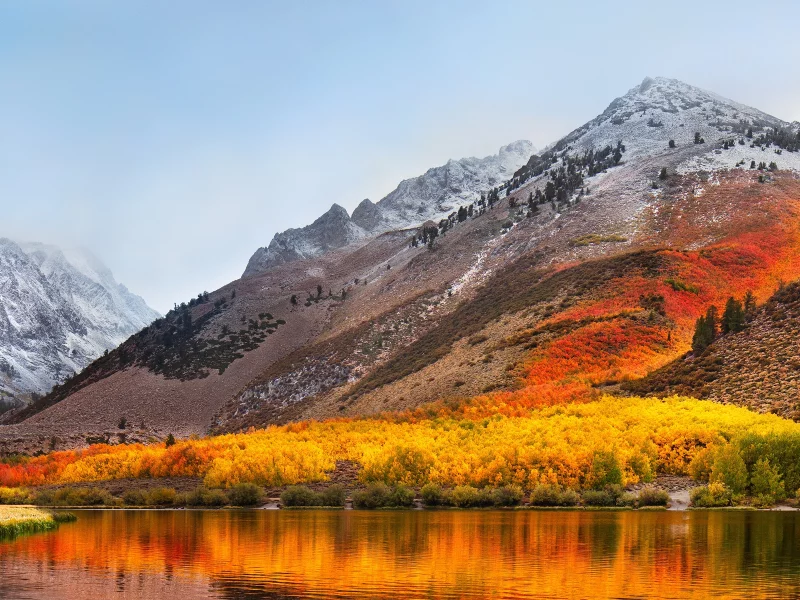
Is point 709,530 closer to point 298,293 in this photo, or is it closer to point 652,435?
point 652,435

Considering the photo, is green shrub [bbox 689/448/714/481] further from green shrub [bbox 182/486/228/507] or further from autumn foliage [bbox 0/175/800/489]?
green shrub [bbox 182/486/228/507]

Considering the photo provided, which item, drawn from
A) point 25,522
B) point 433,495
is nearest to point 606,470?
point 433,495

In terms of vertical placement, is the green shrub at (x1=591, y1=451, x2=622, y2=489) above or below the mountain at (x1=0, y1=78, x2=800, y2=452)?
below

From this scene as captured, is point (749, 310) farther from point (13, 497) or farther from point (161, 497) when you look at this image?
point (13, 497)

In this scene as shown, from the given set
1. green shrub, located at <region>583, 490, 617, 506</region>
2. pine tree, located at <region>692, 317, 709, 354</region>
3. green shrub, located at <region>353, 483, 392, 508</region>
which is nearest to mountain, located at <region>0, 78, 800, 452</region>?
pine tree, located at <region>692, 317, 709, 354</region>

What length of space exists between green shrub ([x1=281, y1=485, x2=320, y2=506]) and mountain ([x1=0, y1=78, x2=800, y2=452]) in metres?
18.0

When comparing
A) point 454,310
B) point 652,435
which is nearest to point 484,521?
point 652,435

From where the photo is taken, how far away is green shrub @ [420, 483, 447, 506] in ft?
141

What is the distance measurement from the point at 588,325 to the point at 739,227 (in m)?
32.7

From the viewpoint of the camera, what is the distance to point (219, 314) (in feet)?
496

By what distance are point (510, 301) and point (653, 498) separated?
58.2 metres

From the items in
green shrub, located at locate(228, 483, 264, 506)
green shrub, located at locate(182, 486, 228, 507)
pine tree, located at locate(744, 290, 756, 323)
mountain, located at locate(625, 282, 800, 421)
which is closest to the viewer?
green shrub, located at locate(228, 483, 264, 506)

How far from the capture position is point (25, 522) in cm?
3462

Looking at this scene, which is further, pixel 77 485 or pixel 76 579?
pixel 77 485
